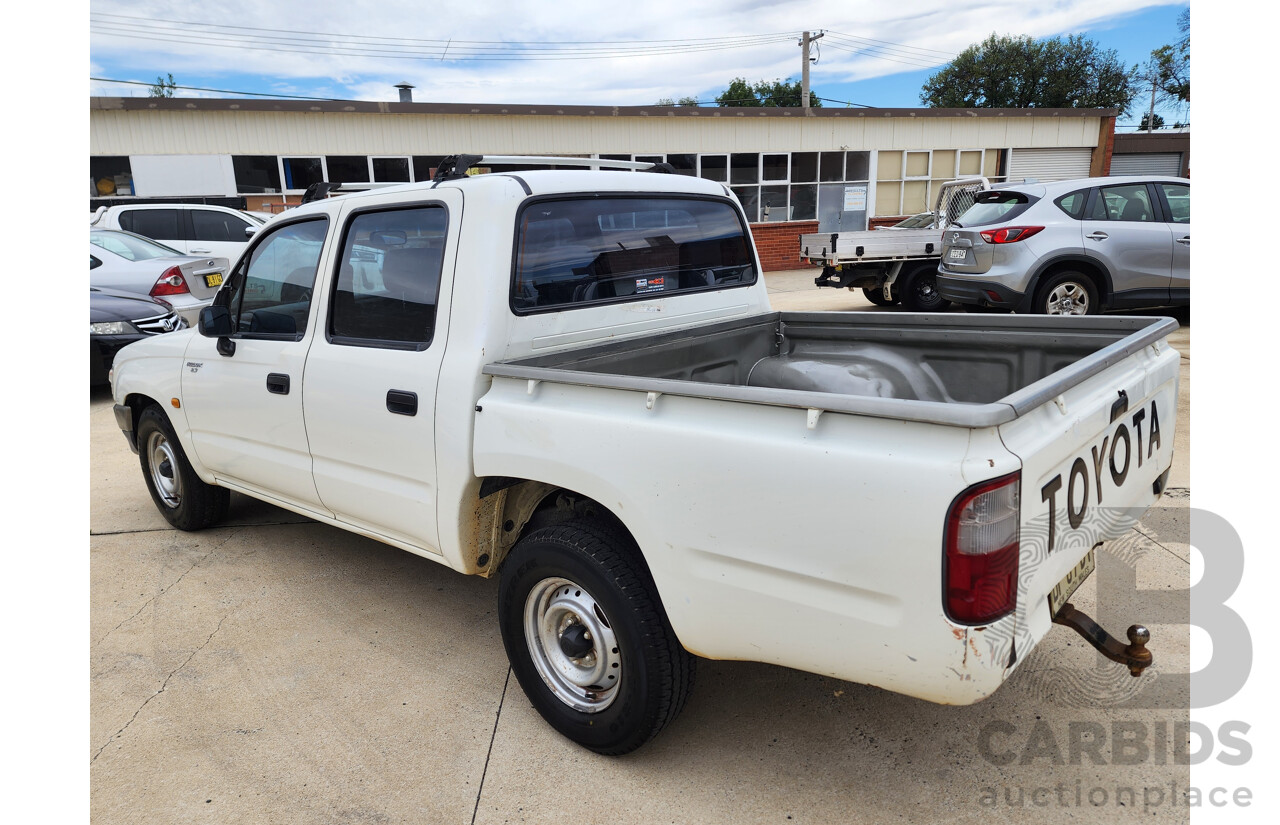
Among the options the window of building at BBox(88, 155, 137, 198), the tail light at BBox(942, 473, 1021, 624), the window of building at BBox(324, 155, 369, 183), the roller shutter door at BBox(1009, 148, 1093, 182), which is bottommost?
the tail light at BBox(942, 473, 1021, 624)

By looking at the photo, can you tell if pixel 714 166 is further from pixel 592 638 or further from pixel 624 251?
pixel 592 638

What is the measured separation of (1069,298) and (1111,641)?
7404 millimetres

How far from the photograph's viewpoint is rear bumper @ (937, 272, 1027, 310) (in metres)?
8.47

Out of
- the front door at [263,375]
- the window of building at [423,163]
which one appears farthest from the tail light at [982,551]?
the window of building at [423,163]

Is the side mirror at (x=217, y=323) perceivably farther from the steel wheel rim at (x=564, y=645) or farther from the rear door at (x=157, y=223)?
the rear door at (x=157, y=223)

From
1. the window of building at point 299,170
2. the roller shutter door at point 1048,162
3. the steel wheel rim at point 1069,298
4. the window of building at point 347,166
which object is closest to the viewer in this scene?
the steel wheel rim at point 1069,298

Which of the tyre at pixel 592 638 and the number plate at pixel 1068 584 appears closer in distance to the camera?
the number plate at pixel 1068 584

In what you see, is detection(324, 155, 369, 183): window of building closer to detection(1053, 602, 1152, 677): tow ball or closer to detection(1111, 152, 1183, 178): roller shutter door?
detection(1053, 602, 1152, 677): tow ball

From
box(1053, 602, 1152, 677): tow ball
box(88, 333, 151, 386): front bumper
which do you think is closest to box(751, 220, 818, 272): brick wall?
box(88, 333, 151, 386): front bumper

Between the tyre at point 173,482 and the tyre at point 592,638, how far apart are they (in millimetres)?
2723

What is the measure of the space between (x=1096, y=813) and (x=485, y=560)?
2108 mm

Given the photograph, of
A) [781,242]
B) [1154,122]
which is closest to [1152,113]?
[1154,122]

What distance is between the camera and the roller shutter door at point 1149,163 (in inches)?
1101

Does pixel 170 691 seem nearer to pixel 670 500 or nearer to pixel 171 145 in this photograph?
pixel 670 500
